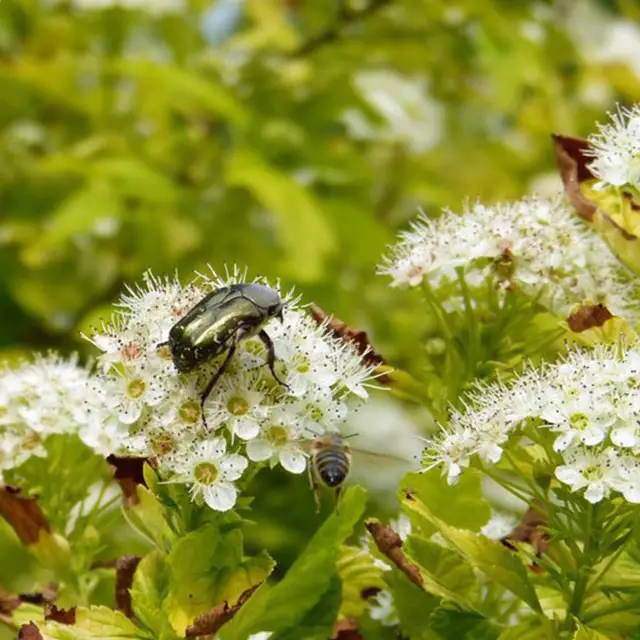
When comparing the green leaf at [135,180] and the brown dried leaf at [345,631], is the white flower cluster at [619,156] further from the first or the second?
the green leaf at [135,180]

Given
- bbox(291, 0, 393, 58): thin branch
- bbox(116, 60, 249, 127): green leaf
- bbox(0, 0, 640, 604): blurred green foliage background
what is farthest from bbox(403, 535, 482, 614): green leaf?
bbox(291, 0, 393, 58): thin branch

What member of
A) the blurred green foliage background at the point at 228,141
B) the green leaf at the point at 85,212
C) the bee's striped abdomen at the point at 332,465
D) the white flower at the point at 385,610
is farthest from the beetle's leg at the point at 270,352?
the green leaf at the point at 85,212

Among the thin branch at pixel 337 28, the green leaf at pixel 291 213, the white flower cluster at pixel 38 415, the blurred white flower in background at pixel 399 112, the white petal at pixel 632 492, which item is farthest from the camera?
the blurred white flower in background at pixel 399 112

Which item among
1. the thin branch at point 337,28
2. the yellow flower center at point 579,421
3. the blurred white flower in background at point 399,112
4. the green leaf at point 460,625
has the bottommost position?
the green leaf at point 460,625

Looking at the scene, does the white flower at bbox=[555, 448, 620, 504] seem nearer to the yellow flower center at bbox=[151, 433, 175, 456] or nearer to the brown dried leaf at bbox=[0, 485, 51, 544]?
the yellow flower center at bbox=[151, 433, 175, 456]

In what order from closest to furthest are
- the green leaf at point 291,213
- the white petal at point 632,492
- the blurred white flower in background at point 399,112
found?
the white petal at point 632,492, the green leaf at point 291,213, the blurred white flower in background at point 399,112

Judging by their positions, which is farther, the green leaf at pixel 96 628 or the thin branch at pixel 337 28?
the thin branch at pixel 337 28

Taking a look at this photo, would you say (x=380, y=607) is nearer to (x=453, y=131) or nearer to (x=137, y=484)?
(x=137, y=484)
